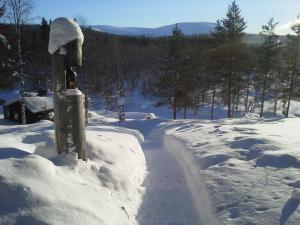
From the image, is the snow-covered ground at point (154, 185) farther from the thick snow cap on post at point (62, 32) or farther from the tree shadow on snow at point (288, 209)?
the thick snow cap on post at point (62, 32)

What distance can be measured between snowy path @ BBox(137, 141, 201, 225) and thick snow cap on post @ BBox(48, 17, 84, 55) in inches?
166

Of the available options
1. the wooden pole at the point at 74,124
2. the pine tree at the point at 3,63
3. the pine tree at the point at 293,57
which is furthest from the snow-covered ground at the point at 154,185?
the pine tree at the point at 293,57

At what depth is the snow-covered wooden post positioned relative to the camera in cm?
818

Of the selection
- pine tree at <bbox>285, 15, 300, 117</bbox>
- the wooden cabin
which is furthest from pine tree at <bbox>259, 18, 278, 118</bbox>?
the wooden cabin

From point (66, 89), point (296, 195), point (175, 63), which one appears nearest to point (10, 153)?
point (66, 89)

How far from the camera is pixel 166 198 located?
341 inches

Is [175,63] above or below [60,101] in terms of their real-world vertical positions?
above

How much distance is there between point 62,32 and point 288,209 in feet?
19.8

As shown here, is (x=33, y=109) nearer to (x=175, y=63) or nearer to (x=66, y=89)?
(x=175, y=63)

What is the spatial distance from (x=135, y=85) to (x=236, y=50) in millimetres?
47187

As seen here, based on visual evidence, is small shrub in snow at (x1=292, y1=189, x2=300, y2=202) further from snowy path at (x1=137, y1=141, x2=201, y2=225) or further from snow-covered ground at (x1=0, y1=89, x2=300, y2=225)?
snowy path at (x1=137, y1=141, x2=201, y2=225)

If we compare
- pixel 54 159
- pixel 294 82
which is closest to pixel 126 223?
pixel 54 159

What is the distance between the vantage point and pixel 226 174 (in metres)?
8.45

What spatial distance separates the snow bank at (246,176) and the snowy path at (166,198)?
294 mm
